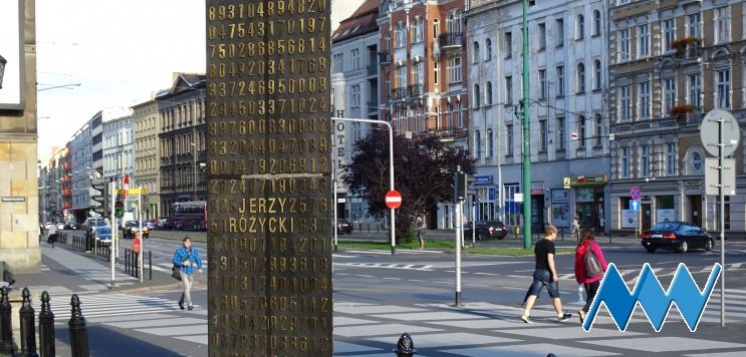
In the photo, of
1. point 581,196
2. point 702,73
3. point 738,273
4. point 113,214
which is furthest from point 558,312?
point 581,196

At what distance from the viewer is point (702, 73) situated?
214ft

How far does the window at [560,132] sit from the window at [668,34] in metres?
11.2

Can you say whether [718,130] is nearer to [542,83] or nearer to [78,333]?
[78,333]

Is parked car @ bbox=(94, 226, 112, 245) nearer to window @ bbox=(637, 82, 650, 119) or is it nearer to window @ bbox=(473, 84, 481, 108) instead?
window @ bbox=(473, 84, 481, 108)

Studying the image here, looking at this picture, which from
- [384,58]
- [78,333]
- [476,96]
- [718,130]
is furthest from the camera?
[384,58]

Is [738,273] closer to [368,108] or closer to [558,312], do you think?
[558,312]

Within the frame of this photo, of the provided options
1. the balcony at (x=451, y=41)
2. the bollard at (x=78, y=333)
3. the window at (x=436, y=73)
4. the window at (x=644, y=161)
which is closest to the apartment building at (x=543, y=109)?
the balcony at (x=451, y=41)

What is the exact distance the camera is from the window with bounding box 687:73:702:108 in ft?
216

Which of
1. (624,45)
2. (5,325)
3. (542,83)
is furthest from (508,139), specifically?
(5,325)

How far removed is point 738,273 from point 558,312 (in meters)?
16.5

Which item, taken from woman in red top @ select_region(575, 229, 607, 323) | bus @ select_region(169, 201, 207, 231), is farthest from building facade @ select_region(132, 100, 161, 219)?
woman in red top @ select_region(575, 229, 607, 323)

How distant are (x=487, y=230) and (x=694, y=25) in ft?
55.6

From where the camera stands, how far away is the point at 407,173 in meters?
62.4

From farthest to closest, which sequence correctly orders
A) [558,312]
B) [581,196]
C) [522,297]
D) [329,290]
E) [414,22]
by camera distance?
[414,22] < [581,196] < [522,297] < [558,312] < [329,290]
